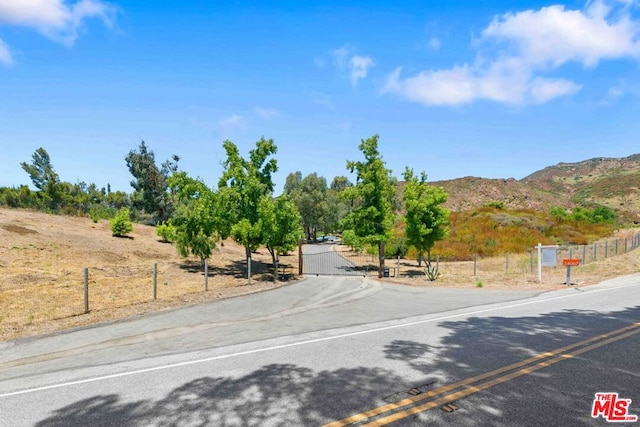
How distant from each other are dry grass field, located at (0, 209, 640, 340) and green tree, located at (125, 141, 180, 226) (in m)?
13.2

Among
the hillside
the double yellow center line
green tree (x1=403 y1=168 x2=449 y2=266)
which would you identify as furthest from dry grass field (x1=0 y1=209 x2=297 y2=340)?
the hillside

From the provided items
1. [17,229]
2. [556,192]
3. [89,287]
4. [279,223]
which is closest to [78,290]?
[89,287]

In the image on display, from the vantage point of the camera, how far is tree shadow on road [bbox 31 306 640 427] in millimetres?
4645

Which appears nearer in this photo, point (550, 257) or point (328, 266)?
point (550, 257)

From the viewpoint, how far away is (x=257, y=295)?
15828mm

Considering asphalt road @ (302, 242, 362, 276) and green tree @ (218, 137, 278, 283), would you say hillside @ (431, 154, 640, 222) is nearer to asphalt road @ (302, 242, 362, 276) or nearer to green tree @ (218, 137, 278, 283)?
asphalt road @ (302, 242, 362, 276)

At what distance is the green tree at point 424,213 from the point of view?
25000 mm

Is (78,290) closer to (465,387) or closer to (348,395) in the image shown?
(348,395)

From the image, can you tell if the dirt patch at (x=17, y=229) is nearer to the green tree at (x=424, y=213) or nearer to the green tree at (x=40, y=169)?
the green tree at (x=424, y=213)

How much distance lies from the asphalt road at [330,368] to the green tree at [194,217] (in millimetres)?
10794

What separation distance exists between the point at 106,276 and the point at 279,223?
9.73 metres

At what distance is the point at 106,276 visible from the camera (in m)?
20.1

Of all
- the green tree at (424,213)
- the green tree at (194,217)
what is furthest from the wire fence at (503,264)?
the green tree at (194,217)

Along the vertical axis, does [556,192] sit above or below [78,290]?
above
